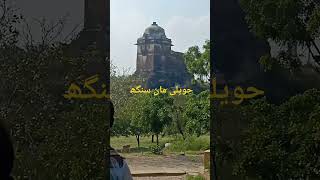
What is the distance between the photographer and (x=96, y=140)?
7.57 ft

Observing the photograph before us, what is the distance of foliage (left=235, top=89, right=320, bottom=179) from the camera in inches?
85.3

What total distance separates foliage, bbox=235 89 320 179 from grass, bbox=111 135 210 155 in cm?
23

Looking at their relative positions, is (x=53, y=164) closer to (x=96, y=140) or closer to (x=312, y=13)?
(x=96, y=140)

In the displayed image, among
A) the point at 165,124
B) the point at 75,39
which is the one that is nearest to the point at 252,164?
the point at 165,124

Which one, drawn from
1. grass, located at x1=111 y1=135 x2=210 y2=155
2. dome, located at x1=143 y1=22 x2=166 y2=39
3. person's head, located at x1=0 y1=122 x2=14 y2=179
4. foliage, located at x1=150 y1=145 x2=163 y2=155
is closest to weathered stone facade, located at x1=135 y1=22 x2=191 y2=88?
dome, located at x1=143 y1=22 x2=166 y2=39

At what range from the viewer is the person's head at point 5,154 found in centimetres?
62

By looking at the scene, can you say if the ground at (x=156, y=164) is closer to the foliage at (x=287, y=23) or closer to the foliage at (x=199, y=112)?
the foliage at (x=199, y=112)

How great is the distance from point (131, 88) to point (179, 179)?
56cm

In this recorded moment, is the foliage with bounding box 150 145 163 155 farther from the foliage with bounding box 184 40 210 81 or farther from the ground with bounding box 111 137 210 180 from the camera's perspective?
the foliage with bounding box 184 40 210 81

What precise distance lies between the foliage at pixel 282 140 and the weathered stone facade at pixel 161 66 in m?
0.43

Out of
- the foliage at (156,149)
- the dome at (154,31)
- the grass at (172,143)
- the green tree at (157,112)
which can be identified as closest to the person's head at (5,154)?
the grass at (172,143)

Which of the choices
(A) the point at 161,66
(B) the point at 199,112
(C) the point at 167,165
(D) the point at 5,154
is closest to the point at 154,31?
(A) the point at 161,66

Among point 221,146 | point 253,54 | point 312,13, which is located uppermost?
point 312,13

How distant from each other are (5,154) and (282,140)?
1.78 m
